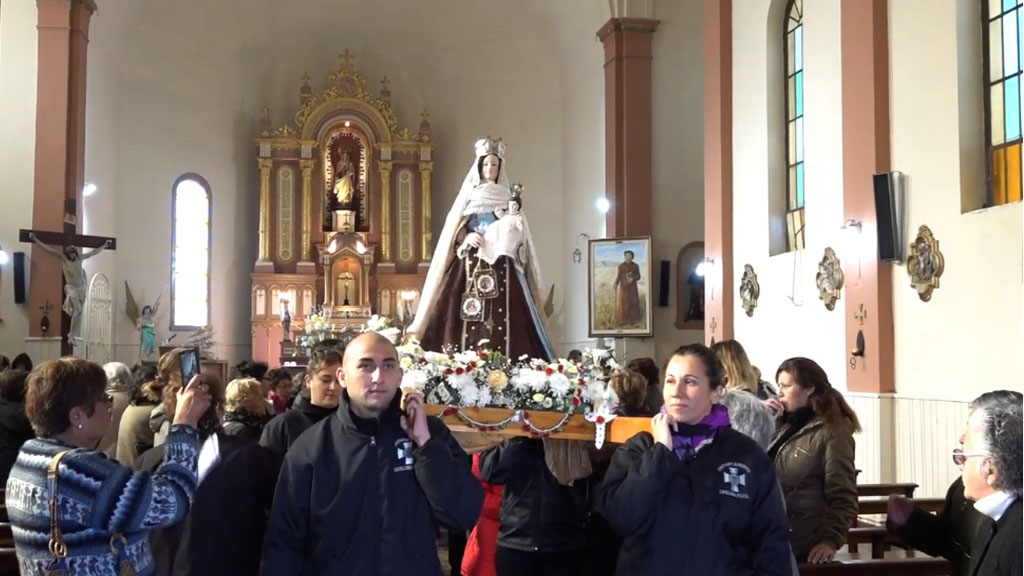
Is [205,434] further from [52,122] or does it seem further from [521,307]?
[52,122]

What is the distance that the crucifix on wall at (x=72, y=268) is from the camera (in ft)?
57.7

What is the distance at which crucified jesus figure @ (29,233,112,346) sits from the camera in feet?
58.3

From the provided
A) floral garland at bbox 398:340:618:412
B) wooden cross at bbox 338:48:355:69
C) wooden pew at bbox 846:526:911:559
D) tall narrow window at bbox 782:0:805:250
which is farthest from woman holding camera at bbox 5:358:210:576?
wooden cross at bbox 338:48:355:69

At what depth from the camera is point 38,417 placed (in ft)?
11.8

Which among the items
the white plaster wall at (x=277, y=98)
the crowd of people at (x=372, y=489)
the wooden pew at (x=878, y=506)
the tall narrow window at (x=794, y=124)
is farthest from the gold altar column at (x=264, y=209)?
the crowd of people at (x=372, y=489)

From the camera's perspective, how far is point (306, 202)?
25375 millimetres

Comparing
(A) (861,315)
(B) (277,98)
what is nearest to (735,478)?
(A) (861,315)

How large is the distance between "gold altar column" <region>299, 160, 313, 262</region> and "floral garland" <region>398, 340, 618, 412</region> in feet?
65.4

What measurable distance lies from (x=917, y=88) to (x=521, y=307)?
530 centimetres

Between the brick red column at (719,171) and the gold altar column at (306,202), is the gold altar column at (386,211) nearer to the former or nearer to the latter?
the gold altar column at (306,202)

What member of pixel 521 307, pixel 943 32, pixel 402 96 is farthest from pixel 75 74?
pixel 943 32

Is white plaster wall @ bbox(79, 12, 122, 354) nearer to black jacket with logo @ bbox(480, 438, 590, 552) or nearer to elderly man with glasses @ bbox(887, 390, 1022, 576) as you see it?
black jacket with logo @ bbox(480, 438, 590, 552)

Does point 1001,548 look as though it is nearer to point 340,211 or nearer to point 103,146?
point 103,146

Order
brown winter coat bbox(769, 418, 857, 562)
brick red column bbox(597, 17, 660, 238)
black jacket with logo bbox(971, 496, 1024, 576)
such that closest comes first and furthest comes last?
black jacket with logo bbox(971, 496, 1024, 576) < brown winter coat bbox(769, 418, 857, 562) < brick red column bbox(597, 17, 660, 238)
